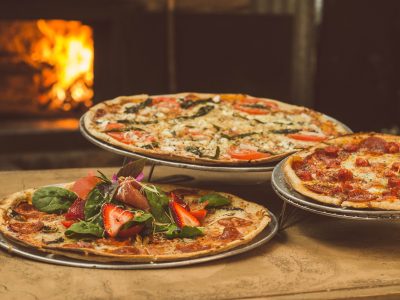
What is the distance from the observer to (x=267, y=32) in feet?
22.7

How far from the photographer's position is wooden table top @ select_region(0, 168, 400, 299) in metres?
2.86

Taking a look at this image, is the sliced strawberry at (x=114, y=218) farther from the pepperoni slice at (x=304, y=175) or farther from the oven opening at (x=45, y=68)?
the oven opening at (x=45, y=68)

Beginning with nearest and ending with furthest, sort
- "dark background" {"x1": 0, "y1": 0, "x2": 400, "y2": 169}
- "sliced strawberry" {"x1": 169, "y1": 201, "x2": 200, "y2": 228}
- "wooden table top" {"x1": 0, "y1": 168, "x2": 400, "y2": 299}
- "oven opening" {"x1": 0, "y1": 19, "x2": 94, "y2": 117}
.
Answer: "wooden table top" {"x1": 0, "y1": 168, "x2": 400, "y2": 299} → "sliced strawberry" {"x1": 169, "y1": 201, "x2": 200, "y2": 228} → "dark background" {"x1": 0, "y1": 0, "x2": 400, "y2": 169} → "oven opening" {"x1": 0, "y1": 19, "x2": 94, "y2": 117}

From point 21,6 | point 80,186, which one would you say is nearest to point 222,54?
point 21,6

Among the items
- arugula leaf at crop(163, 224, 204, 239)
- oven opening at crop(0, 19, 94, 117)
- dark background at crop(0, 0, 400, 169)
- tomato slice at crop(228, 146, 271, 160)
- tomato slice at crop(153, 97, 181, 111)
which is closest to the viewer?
arugula leaf at crop(163, 224, 204, 239)

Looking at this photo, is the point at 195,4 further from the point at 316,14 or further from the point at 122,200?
the point at 122,200

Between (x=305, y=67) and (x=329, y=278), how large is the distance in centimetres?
443

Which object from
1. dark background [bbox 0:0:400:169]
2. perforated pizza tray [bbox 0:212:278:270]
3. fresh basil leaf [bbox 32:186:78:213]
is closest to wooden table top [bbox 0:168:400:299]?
perforated pizza tray [bbox 0:212:278:270]

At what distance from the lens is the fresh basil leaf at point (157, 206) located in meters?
3.32

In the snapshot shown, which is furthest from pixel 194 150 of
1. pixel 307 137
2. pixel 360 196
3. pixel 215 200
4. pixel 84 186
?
pixel 360 196

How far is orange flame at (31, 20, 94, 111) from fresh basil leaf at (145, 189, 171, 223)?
3.49 m

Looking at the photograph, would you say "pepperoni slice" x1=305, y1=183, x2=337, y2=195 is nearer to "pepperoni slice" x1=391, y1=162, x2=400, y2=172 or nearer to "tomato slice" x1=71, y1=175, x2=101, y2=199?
"pepperoni slice" x1=391, y1=162, x2=400, y2=172

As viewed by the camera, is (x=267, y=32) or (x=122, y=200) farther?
(x=267, y=32)

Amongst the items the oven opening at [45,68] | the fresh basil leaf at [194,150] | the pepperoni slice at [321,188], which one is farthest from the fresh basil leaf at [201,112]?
the oven opening at [45,68]
